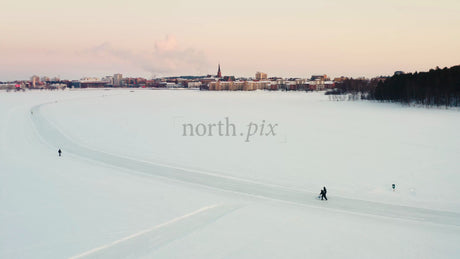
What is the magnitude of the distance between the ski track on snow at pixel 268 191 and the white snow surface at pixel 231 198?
0.20 feet

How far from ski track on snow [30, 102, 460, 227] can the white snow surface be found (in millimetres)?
61

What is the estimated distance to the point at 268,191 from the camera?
16312 millimetres

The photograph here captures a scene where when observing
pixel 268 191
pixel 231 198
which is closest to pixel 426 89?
pixel 268 191

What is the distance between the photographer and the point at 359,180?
17.8m

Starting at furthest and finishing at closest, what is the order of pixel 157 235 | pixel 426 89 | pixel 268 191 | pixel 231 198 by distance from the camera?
pixel 426 89 → pixel 268 191 → pixel 231 198 → pixel 157 235

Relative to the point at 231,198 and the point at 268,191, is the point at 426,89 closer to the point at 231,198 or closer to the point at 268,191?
the point at 268,191

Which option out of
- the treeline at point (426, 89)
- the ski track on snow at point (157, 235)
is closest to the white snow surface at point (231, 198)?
the ski track on snow at point (157, 235)

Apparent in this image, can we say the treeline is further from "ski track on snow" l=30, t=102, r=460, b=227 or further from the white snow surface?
"ski track on snow" l=30, t=102, r=460, b=227

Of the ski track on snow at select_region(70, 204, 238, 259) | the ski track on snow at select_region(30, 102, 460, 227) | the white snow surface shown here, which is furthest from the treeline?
the ski track on snow at select_region(70, 204, 238, 259)

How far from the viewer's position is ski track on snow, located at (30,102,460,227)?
44.2 ft

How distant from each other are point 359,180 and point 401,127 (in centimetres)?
2170

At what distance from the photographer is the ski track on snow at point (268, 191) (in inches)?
530

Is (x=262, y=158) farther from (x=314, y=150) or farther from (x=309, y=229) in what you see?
(x=309, y=229)

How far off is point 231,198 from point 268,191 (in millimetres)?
1932
